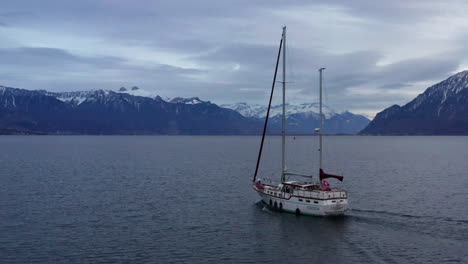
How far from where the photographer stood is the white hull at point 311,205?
2511 inches

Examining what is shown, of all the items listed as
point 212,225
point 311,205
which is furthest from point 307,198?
point 212,225

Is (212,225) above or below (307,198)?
below

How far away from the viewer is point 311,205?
2547 inches

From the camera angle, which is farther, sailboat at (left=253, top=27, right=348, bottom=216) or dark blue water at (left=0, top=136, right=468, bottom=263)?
sailboat at (left=253, top=27, right=348, bottom=216)

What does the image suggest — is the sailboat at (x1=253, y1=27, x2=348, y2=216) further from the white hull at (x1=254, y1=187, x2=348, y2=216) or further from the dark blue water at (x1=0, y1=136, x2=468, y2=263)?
the dark blue water at (x1=0, y1=136, x2=468, y2=263)

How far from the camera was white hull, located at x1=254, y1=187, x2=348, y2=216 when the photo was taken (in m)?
63.8

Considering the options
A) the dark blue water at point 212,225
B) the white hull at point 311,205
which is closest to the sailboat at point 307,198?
the white hull at point 311,205

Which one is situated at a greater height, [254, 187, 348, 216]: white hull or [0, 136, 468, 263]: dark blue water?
[254, 187, 348, 216]: white hull

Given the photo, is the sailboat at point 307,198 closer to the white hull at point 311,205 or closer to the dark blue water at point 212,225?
the white hull at point 311,205

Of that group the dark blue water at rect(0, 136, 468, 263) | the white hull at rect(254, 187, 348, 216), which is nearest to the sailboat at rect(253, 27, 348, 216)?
the white hull at rect(254, 187, 348, 216)

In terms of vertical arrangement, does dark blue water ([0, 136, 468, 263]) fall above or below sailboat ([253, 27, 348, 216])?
below

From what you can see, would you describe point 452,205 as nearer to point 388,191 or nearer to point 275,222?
point 388,191

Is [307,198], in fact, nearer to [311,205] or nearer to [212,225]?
[311,205]

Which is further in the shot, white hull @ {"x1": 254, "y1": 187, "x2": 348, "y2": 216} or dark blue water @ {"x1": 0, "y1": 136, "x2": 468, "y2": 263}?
white hull @ {"x1": 254, "y1": 187, "x2": 348, "y2": 216}
